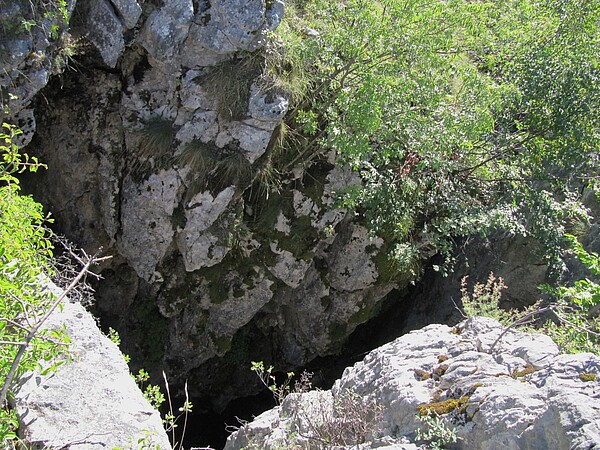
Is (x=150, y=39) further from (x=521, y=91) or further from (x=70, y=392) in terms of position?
(x=521, y=91)

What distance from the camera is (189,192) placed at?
8172mm

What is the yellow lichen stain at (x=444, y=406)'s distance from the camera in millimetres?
4188

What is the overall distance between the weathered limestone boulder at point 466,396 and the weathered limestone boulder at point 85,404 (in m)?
1.50

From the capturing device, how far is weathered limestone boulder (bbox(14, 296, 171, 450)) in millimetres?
3850

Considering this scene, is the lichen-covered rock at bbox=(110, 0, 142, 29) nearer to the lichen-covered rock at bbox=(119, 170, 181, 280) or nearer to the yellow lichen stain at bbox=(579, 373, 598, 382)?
the lichen-covered rock at bbox=(119, 170, 181, 280)

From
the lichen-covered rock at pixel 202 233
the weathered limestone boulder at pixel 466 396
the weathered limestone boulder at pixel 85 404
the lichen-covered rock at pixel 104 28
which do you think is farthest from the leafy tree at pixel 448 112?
the weathered limestone boulder at pixel 85 404

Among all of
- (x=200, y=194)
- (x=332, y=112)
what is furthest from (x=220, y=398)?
(x=332, y=112)

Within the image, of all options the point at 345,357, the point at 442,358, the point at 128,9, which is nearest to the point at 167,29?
the point at 128,9

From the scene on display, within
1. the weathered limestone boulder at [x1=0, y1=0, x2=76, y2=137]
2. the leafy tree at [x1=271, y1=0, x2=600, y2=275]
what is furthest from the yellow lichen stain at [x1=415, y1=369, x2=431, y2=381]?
the weathered limestone boulder at [x1=0, y1=0, x2=76, y2=137]

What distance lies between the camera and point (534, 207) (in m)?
8.48

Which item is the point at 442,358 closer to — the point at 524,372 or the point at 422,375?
the point at 422,375

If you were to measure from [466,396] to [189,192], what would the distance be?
529cm

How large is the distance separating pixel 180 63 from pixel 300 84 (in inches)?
69.5

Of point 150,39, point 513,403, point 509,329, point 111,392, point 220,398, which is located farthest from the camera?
point 220,398
